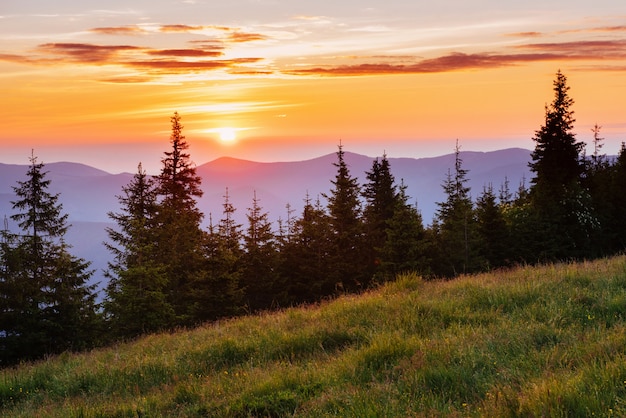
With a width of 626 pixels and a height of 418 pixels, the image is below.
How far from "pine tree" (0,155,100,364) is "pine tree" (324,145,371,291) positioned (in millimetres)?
20674

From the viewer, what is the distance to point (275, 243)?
45531 mm

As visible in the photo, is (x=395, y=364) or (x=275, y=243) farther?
(x=275, y=243)

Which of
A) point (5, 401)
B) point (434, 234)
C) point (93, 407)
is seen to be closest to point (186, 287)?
point (434, 234)

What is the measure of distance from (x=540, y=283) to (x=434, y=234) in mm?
38944

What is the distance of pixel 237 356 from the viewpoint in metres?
8.93

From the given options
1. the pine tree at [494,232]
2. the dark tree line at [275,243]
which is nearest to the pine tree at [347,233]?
the dark tree line at [275,243]

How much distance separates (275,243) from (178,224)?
28.9 feet

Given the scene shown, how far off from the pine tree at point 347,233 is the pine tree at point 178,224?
12398mm

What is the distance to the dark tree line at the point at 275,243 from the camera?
32688mm

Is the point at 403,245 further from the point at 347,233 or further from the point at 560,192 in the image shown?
the point at 560,192

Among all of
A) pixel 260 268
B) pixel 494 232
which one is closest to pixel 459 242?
pixel 494 232

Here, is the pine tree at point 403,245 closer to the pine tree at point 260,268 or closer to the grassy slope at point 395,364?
the pine tree at point 260,268

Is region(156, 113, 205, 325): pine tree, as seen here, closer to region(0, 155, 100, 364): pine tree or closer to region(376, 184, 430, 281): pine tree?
region(0, 155, 100, 364): pine tree

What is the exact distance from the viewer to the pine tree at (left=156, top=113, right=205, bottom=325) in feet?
129
